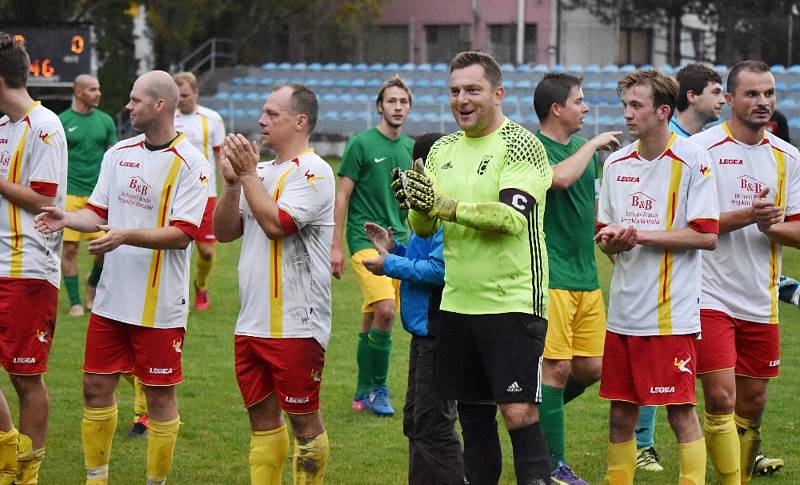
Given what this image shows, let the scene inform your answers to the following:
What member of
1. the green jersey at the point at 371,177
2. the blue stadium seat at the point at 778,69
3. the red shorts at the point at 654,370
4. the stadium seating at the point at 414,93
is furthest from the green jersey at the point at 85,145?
the blue stadium seat at the point at 778,69

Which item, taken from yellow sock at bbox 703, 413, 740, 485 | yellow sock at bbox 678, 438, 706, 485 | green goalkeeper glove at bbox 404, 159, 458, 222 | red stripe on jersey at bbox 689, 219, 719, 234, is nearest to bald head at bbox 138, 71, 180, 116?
green goalkeeper glove at bbox 404, 159, 458, 222

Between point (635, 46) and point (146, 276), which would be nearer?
point (146, 276)

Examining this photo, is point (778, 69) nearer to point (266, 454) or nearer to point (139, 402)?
point (139, 402)

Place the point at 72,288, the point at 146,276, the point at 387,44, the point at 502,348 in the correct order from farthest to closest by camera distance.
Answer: the point at 387,44
the point at 72,288
the point at 146,276
the point at 502,348

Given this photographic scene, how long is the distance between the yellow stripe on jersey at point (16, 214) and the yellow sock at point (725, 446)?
11.9 ft

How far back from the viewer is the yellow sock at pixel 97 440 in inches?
248

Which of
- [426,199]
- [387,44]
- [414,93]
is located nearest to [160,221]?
[426,199]

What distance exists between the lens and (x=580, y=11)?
39.3m

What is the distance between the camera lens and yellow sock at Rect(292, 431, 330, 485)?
5.88 meters

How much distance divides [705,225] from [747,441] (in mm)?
1520

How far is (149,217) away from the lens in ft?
20.4

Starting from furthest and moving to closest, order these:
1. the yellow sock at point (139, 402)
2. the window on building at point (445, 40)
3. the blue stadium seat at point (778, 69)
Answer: the window on building at point (445, 40) → the blue stadium seat at point (778, 69) → the yellow sock at point (139, 402)

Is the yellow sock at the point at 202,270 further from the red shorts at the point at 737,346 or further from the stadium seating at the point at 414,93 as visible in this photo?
the stadium seating at the point at 414,93

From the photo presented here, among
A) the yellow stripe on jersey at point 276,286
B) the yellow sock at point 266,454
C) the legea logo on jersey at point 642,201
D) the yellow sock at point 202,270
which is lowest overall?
the yellow sock at point 266,454
